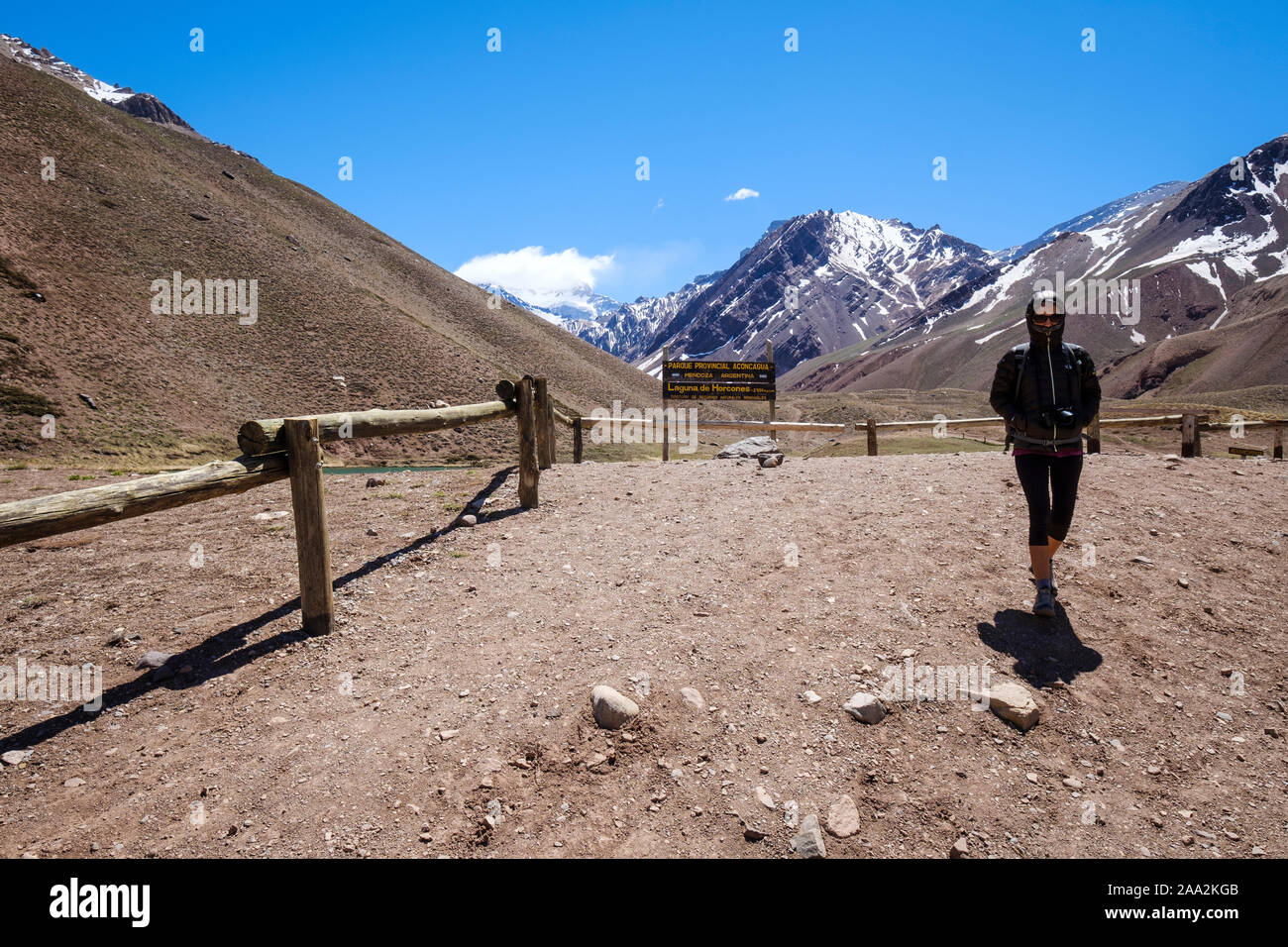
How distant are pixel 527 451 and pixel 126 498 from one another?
4.99 metres

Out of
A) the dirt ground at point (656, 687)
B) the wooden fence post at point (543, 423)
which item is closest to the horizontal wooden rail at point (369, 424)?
the wooden fence post at point (543, 423)

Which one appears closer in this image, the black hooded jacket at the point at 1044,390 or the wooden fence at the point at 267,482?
the wooden fence at the point at 267,482

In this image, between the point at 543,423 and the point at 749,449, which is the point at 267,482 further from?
the point at 749,449

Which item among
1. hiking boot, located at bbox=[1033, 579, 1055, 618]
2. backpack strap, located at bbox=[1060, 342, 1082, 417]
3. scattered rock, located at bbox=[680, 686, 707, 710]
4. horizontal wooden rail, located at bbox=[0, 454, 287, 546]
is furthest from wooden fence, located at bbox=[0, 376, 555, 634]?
backpack strap, located at bbox=[1060, 342, 1082, 417]

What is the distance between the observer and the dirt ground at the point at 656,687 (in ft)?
11.3

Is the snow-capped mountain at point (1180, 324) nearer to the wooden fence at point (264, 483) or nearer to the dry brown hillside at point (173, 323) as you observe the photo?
the dry brown hillside at point (173, 323)

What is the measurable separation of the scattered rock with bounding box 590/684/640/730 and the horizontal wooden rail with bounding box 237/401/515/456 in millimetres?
3305

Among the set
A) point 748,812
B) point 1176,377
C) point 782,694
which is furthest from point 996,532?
point 1176,377

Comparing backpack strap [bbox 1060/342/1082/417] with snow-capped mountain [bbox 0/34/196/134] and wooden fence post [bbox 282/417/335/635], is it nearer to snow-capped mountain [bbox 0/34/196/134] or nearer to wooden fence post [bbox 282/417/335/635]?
wooden fence post [bbox 282/417/335/635]

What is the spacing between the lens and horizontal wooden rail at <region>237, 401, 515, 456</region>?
5.15 m

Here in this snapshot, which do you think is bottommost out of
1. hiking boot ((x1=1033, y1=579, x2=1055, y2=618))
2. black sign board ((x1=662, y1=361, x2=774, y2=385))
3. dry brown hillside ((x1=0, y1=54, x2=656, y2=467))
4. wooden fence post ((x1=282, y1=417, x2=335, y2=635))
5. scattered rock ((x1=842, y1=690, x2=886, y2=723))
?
scattered rock ((x1=842, y1=690, x2=886, y2=723))

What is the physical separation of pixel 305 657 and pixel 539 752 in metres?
2.43

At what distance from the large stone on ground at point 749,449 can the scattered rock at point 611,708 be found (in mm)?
11177

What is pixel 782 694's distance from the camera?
174 inches
